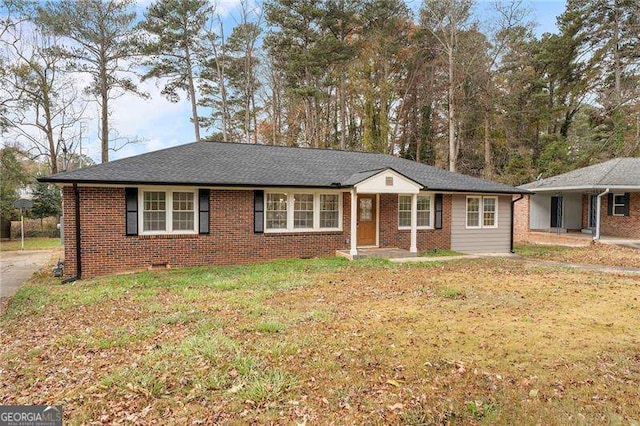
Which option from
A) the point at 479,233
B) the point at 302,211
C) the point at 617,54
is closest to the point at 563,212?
the point at 479,233

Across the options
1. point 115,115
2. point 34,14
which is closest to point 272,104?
point 115,115

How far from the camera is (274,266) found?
1061cm

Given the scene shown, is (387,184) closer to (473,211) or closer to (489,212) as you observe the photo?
(473,211)

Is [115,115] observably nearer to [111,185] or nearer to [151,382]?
[111,185]

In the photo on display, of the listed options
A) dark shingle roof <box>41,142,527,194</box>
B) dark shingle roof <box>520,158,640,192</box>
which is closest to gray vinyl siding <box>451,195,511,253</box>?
dark shingle roof <box>41,142,527,194</box>

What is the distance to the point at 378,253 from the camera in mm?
12383

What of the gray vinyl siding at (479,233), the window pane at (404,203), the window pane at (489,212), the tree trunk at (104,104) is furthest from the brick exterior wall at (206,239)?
the tree trunk at (104,104)

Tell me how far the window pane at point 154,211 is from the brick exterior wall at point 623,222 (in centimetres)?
2025

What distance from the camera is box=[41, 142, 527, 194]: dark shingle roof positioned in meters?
10.2

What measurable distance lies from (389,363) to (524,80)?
95.1 feet

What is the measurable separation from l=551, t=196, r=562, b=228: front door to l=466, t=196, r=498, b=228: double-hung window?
9052 mm

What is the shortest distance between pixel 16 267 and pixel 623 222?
83.8 feet

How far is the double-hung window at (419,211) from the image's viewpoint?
13.6 metres

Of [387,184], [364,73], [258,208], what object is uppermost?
[364,73]
